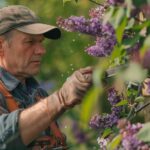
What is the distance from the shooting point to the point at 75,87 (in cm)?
262

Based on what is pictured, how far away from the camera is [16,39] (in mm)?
3939

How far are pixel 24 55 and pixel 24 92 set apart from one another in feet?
0.82

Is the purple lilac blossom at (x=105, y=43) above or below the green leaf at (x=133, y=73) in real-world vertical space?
below

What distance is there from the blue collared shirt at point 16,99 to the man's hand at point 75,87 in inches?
12.8

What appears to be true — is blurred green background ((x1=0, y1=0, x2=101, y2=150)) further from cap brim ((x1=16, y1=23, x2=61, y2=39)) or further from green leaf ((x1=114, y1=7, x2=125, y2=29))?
green leaf ((x1=114, y1=7, x2=125, y2=29))

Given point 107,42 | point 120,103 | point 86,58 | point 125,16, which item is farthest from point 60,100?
point 86,58

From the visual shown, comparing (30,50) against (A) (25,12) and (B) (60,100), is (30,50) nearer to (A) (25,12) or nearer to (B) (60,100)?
(A) (25,12)

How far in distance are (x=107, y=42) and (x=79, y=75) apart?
0.29 metres

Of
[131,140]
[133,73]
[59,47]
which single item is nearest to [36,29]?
[131,140]

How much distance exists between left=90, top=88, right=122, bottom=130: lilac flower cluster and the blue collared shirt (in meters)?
0.40

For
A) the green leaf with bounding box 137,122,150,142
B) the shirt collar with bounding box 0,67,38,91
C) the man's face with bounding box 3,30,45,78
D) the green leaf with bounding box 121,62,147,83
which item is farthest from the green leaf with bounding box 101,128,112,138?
the green leaf with bounding box 121,62,147,83

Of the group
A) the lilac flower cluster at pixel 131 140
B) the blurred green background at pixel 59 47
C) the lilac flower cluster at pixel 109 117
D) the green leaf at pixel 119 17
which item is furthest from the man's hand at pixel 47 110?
the blurred green background at pixel 59 47

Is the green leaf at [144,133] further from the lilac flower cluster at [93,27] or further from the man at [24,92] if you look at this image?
the man at [24,92]

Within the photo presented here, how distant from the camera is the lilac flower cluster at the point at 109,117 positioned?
2958 mm
